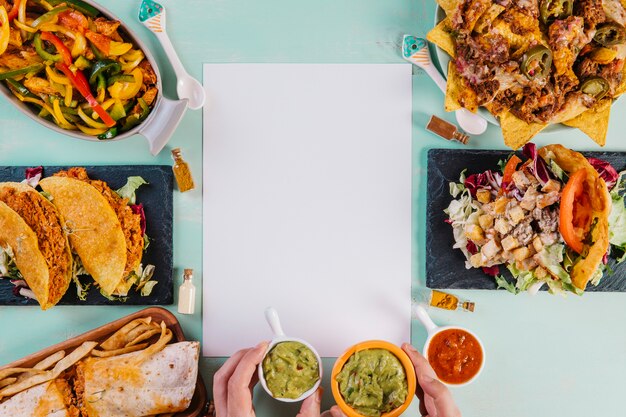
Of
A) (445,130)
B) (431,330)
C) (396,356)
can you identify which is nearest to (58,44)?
(445,130)

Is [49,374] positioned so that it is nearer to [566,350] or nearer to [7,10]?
[7,10]

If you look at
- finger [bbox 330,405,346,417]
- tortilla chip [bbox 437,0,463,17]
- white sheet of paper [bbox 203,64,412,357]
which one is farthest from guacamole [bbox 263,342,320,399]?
tortilla chip [bbox 437,0,463,17]

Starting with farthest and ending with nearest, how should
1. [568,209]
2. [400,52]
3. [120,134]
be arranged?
[400,52] → [120,134] → [568,209]

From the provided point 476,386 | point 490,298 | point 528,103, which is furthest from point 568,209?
point 476,386

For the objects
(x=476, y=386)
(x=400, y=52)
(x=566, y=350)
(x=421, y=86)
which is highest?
(x=400, y=52)

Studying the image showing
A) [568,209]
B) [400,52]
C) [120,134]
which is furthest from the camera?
[400,52]

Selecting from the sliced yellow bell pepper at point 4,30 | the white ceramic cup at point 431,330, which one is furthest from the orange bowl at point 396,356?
the sliced yellow bell pepper at point 4,30

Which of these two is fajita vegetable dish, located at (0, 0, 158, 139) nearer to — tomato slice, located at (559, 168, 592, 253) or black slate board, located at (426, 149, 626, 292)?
black slate board, located at (426, 149, 626, 292)

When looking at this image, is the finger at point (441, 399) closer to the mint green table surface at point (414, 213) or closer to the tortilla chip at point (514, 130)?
the mint green table surface at point (414, 213)
